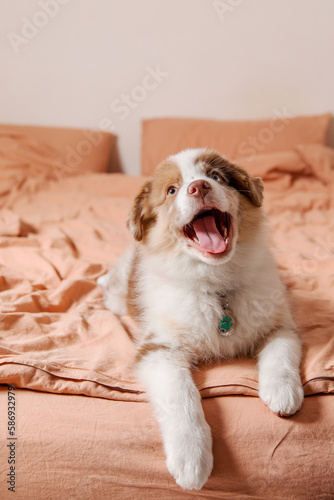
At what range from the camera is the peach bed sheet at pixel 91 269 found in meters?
1.47

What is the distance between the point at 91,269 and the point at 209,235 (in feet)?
3.50

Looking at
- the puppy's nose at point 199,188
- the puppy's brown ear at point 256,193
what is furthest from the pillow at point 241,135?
the puppy's nose at point 199,188

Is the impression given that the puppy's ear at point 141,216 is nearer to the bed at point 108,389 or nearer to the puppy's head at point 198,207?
the puppy's head at point 198,207

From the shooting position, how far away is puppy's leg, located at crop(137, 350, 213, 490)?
1204 mm

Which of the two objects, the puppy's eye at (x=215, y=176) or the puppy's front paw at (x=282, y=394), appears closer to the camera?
the puppy's front paw at (x=282, y=394)

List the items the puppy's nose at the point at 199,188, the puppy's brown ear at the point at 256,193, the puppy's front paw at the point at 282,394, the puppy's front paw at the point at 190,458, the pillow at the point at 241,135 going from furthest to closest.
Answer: the pillow at the point at 241,135
the puppy's brown ear at the point at 256,193
the puppy's nose at the point at 199,188
the puppy's front paw at the point at 282,394
the puppy's front paw at the point at 190,458

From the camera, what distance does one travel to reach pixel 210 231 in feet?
5.69

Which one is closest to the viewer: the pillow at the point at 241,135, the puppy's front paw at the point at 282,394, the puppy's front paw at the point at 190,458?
the puppy's front paw at the point at 190,458

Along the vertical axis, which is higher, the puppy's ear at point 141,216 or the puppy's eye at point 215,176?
the puppy's eye at point 215,176

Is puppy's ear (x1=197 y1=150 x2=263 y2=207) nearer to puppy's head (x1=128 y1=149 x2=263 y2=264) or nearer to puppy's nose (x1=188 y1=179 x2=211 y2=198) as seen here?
puppy's head (x1=128 y1=149 x2=263 y2=264)

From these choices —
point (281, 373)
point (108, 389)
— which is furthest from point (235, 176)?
point (108, 389)

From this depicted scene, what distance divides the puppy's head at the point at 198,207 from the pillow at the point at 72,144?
2.82 m

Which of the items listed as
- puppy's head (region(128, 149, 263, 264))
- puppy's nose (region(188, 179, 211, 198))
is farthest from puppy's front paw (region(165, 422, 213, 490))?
puppy's nose (region(188, 179, 211, 198))

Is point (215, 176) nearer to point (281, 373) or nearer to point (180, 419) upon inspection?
point (281, 373)
